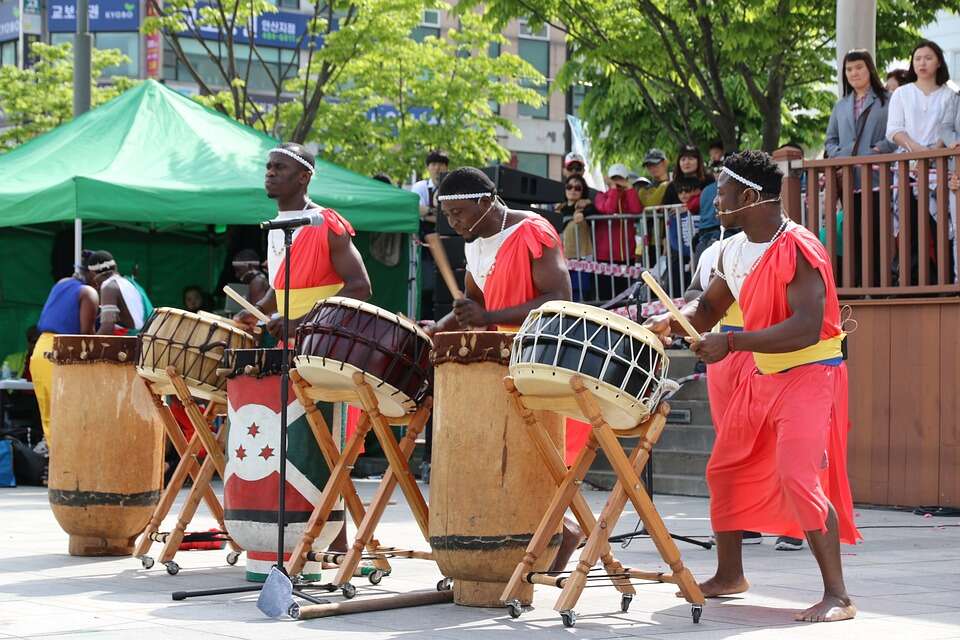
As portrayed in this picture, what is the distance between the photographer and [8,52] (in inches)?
2172

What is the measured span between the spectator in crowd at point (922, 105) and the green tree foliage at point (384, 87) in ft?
41.4

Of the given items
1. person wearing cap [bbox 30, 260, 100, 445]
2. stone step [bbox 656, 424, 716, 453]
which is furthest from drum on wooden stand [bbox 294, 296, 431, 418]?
person wearing cap [bbox 30, 260, 100, 445]

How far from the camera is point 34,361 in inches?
583

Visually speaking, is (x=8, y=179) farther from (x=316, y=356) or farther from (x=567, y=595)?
(x=567, y=595)

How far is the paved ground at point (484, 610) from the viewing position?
6.24 meters

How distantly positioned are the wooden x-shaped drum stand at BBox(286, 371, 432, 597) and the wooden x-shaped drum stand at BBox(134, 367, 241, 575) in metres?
1.04

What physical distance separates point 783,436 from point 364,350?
1.89 m

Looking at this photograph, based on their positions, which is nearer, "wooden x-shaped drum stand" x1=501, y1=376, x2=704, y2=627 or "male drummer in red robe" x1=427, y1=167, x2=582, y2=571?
"wooden x-shaped drum stand" x1=501, y1=376, x2=704, y2=627

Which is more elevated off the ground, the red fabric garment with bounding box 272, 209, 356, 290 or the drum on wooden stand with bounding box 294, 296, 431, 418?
the red fabric garment with bounding box 272, 209, 356, 290

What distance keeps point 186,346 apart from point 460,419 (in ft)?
6.94

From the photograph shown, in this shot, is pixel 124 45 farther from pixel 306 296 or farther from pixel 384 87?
pixel 306 296

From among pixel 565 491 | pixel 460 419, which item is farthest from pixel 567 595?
pixel 460 419

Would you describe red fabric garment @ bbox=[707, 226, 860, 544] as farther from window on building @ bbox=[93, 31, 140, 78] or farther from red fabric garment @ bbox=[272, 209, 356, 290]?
window on building @ bbox=[93, 31, 140, 78]

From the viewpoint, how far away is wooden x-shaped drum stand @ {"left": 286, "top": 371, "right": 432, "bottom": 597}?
728cm
